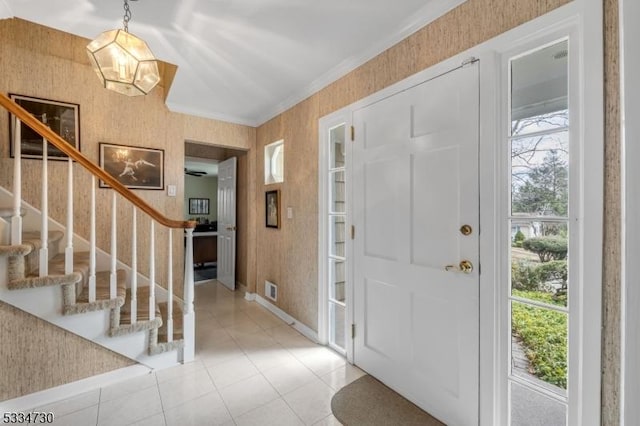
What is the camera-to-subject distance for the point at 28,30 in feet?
7.55

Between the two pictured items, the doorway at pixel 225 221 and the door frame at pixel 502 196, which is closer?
the door frame at pixel 502 196

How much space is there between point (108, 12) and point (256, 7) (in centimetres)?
95

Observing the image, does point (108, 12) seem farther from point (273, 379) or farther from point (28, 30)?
point (273, 379)

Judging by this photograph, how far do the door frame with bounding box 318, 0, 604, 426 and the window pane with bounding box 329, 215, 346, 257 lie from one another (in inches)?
40.2

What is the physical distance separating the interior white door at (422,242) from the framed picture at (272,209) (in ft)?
4.23

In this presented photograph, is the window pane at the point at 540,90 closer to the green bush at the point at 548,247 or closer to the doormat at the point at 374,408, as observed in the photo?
the green bush at the point at 548,247

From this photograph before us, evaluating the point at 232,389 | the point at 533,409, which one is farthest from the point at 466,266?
the point at 232,389

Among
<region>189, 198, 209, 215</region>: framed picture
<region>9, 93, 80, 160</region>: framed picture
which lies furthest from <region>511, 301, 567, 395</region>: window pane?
<region>189, 198, 209, 215</region>: framed picture

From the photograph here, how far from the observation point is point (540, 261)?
1.31 m

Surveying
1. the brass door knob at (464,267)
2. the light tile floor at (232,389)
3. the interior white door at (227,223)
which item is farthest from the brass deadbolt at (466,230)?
the interior white door at (227,223)

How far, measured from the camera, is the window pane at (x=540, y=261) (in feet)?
4.08

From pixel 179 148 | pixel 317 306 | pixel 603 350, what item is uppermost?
pixel 179 148

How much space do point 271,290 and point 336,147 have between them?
1924 mm

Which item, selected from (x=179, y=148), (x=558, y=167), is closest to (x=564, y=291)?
(x=558, y=167)
